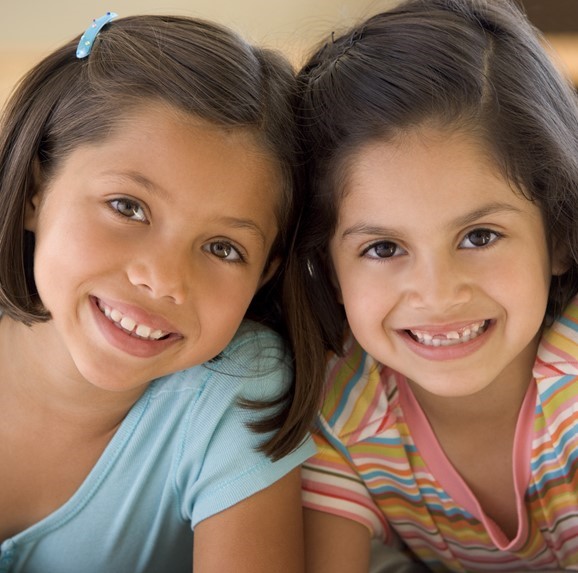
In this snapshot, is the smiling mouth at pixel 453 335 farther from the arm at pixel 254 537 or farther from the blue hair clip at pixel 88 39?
the blue hair clip at pixel 88 39

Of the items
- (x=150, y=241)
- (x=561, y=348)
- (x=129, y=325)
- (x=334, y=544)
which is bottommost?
(x=334, y=544)

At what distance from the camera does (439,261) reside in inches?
45.8

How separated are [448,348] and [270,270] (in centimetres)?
25

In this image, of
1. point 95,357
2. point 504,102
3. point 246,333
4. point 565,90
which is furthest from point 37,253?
point 565,90

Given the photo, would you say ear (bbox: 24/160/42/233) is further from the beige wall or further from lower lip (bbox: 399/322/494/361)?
the beige wall

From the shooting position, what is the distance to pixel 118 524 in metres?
1.30

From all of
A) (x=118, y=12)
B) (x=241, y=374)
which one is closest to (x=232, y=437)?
(x=241, y=374)

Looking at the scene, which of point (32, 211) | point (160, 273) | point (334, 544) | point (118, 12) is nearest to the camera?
point (160, 273)

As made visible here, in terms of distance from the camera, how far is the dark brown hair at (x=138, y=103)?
1159 millimetres

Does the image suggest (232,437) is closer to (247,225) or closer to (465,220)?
(247,225)

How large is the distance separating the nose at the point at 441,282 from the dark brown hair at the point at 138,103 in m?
0.19

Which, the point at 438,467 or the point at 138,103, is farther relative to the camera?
the point at 438,467

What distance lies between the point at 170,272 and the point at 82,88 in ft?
0.87

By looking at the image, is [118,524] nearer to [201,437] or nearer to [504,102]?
[201,437]
